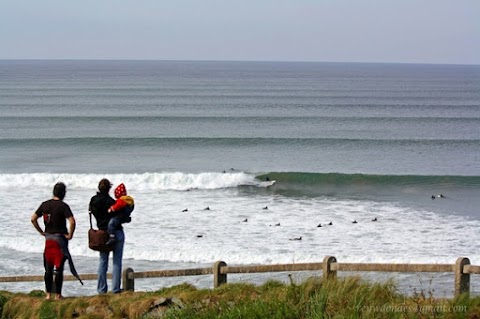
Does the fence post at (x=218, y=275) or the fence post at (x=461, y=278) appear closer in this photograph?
the fence post at (x=461, y=278)

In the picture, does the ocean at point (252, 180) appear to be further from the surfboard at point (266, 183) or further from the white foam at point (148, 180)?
the surfboard at point (266, 183)

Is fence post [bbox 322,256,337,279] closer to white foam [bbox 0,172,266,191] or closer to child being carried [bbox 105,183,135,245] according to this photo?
child being carried [bbox 105,183,135,245]

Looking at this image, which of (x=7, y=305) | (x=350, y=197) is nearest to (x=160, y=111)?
(x=350, y=197)

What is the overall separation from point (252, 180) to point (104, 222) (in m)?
22.0

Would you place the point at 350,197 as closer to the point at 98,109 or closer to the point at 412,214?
the point at 412,214

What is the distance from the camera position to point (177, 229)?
20938 millimetres

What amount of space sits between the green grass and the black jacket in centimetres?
102

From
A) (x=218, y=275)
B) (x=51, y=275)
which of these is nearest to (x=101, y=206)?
(x=51, y=275)

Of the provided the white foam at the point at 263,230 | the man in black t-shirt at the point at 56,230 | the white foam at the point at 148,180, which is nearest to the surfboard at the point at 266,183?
the white foam at the point at 148,180

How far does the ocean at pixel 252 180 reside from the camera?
718 inches

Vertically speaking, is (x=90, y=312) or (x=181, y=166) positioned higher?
(x=181, y=166)

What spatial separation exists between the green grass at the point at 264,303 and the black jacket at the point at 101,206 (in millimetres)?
1022

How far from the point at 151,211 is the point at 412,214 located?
8566mm

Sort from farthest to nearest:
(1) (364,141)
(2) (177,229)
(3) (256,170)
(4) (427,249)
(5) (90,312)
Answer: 1. (1) (364,141)
2. (3) (256,170)
3. (2) (177,229)
4. (4) (427,249)
5. (5) (90,312)
